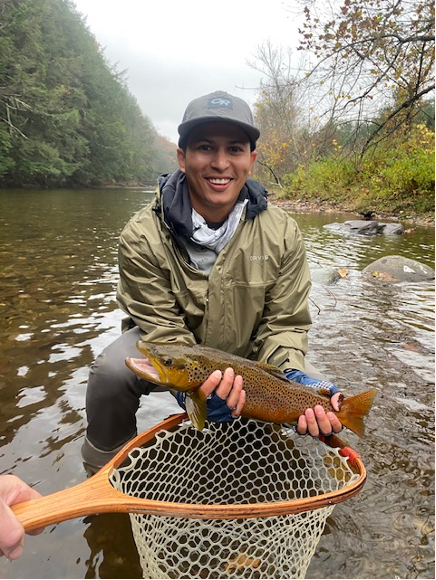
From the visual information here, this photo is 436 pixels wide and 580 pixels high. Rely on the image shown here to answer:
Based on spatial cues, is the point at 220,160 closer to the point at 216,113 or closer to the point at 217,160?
the point at 217,160

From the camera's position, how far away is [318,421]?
2072 millimetres

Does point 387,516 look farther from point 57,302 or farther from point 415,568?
point 57,302

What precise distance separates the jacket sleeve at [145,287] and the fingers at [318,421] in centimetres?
76

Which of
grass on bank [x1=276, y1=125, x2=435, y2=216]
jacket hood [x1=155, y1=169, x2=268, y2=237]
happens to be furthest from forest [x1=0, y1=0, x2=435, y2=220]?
jacket hood [x1=155, y1=169, x2=268, y2=237]

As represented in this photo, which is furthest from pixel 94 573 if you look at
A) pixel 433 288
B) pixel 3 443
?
pixel 433 288

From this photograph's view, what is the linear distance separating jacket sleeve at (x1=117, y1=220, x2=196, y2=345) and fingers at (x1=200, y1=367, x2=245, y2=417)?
20.0 inches

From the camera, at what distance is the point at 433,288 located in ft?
22.2

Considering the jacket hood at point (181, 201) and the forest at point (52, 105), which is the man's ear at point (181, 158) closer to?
the jacket hood at point (181, 201)

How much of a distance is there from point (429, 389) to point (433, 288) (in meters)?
3.82

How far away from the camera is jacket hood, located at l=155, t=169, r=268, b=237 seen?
8.28 ft

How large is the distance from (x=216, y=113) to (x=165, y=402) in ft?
6.49

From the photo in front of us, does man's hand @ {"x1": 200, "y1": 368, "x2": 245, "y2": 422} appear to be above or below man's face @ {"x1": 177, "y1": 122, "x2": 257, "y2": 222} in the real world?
below

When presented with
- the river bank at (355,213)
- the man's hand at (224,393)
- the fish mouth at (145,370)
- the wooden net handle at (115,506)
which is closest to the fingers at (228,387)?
the man's hand at (224,393)

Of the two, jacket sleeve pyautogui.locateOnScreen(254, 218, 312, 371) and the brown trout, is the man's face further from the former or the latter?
the brown trout
